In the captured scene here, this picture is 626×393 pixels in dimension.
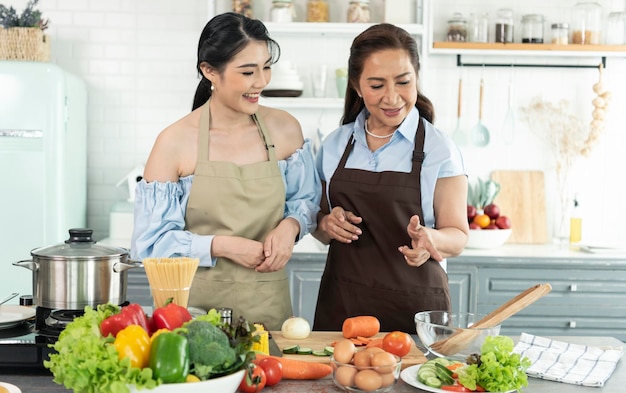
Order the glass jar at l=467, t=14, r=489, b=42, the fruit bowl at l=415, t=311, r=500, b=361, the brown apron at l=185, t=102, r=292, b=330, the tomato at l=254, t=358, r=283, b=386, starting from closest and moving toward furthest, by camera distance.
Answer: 1. the tomato at l=254, t=358, r=283, b=386
2. the fruit bowl at l=415, t=311, r=500, b=361
3. the brown apron at l=185, t=102, r=292, b=330
4. the glass jar at l=467, t=14, r=489, b=42

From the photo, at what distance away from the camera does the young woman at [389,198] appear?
2.79m

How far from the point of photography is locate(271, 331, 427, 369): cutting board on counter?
88.9 inches

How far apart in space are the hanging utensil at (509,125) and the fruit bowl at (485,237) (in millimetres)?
809

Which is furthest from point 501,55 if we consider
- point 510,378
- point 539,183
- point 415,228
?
point 510,378

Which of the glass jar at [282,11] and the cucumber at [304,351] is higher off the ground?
the glass jar at [282,11]

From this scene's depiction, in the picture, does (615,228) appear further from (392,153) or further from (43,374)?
(43,374)

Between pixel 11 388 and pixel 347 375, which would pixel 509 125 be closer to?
pixel 347 375

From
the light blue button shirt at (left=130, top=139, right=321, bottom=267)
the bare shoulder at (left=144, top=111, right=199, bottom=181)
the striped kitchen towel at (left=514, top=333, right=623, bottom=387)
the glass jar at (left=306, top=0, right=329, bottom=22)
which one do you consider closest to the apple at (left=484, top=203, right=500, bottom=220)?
the glass jar at (left=306, top=0, right=329, bottom=22)

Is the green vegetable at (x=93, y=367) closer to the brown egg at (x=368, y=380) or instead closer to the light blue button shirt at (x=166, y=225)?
the brown egg at (x=368, y=380)

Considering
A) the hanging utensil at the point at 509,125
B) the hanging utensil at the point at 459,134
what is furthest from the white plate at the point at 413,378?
the hanging utensil at the point at 509,125

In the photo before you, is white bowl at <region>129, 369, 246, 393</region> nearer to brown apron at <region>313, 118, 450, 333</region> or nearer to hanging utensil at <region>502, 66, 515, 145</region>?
brown apron at <region>313, 118, 450, 333</region>

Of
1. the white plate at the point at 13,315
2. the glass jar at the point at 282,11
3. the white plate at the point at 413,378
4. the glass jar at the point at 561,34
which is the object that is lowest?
the white plate at the point at 413,378

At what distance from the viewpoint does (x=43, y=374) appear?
2150mm

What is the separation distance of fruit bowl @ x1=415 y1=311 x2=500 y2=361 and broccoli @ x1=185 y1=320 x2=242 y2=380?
687 millimetres
